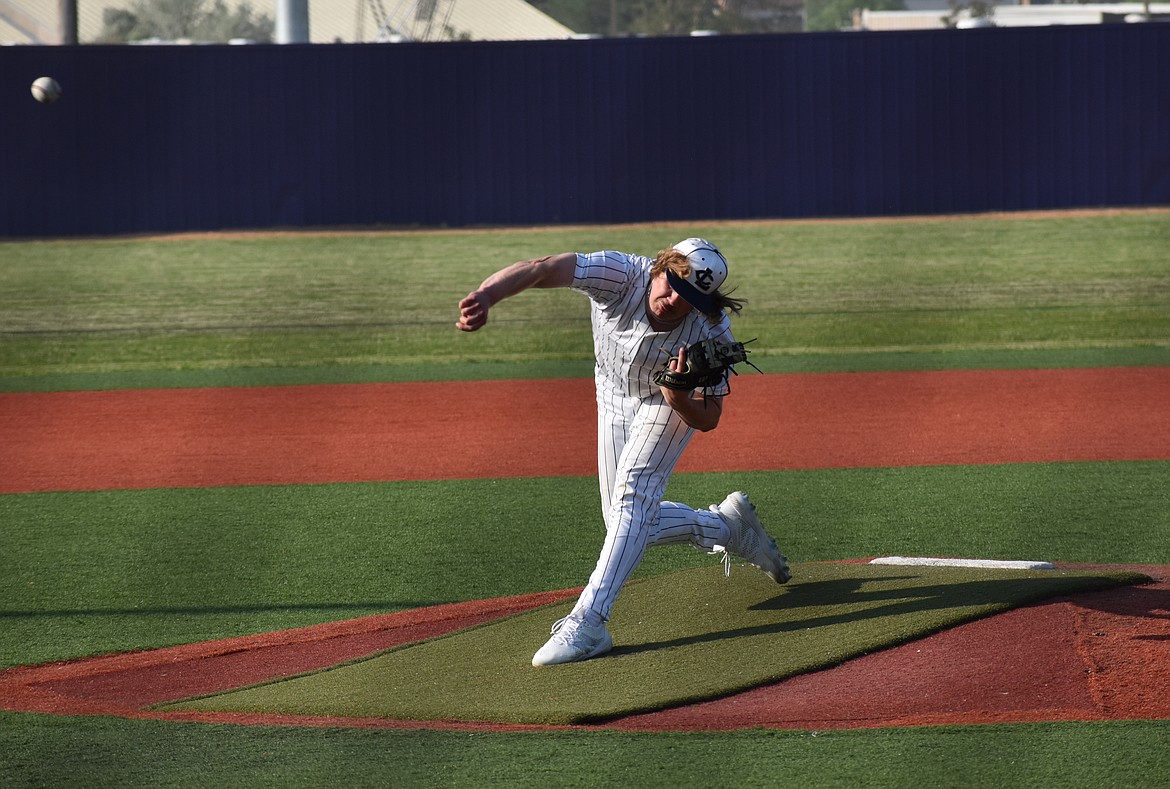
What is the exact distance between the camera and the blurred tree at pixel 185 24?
4022 cm

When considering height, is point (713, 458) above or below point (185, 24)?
below

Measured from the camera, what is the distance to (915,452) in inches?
308

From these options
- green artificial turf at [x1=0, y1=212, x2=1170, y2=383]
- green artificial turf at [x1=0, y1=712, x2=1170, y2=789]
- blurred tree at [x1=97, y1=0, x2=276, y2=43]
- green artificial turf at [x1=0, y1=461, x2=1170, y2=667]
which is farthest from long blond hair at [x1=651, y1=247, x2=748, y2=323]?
blurred tree at [x1=97, y1=0, x2=276, y2=43]

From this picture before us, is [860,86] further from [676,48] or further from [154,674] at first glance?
[154,674]

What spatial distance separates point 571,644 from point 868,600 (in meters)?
1.06

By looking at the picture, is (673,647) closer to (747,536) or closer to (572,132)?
(747,536)

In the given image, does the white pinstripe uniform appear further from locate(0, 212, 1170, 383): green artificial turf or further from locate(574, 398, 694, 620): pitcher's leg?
locate(0, 212, 1170, 383): green artificial turf

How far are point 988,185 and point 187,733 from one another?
700 inches

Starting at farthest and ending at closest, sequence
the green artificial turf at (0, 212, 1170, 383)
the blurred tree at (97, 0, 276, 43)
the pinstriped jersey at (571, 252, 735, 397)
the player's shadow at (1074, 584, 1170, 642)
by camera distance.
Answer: the blurred tree at (97, 0, 276, 43)
the green artificial turf at (0, 212, 1170, 383)
the player's shadow at (1074, 584, 1170, 642)
the pinstriped jersey at (571, 252, 735, 397)

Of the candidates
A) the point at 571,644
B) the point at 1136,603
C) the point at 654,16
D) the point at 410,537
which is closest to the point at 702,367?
the point at 571,644

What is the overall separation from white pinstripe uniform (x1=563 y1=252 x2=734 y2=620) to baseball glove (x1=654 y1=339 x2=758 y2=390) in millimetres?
129

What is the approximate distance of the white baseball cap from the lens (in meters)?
3.97

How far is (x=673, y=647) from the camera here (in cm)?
430

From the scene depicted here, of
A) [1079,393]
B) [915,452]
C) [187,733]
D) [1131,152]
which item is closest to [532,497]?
[915,452]
